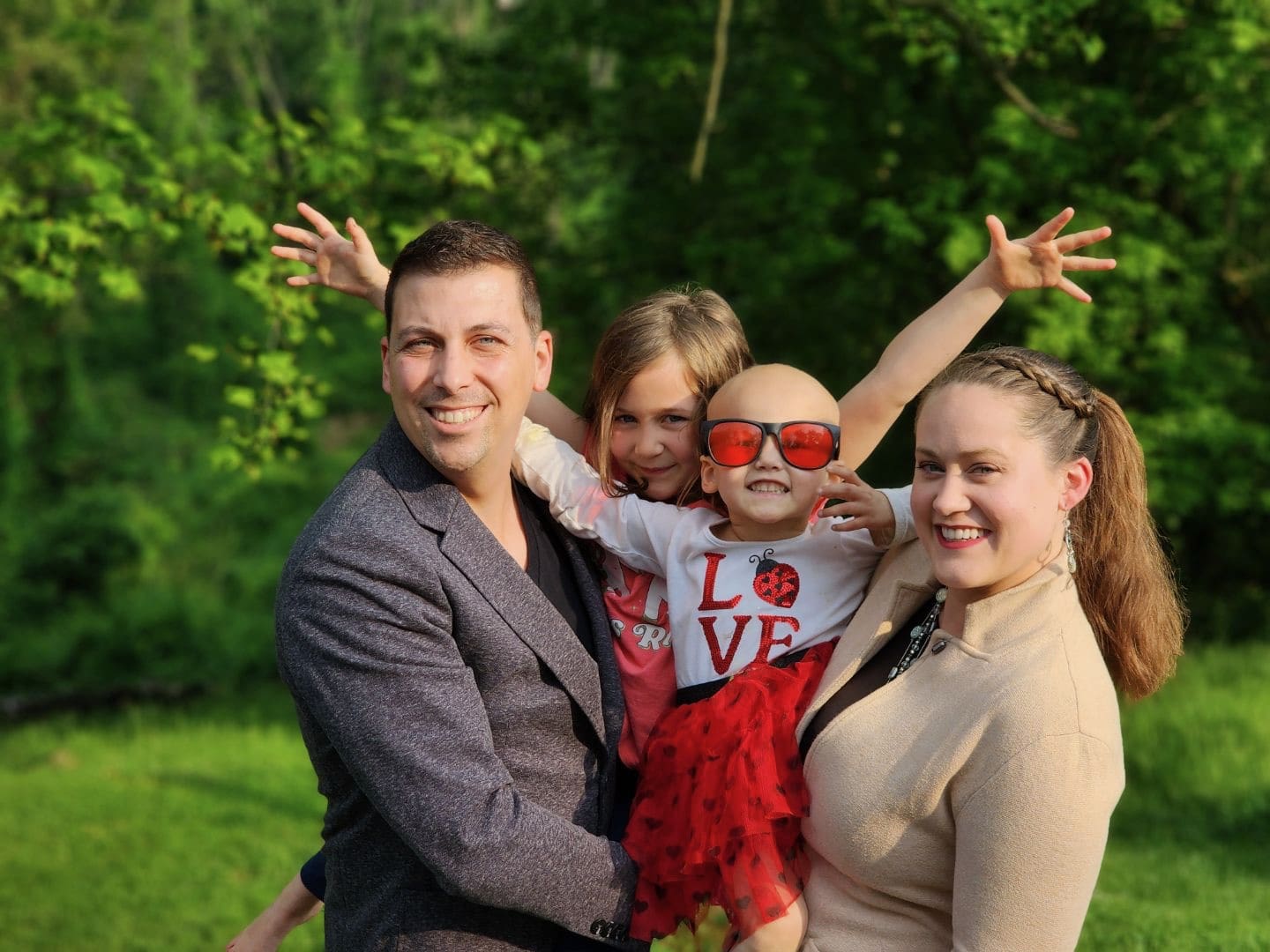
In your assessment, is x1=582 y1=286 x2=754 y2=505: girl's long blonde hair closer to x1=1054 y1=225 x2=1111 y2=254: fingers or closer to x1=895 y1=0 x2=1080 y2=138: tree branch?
x1=1054 y1=225 x2=1111 y2=254: fingers

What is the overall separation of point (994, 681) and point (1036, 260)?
1.00 meters

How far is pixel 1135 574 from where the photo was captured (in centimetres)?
254

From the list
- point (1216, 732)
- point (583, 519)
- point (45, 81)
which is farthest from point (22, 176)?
point (45, 81)

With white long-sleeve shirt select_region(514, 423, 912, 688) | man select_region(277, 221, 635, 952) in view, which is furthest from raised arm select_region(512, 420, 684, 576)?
man select_region(277, 221, 635, 952)

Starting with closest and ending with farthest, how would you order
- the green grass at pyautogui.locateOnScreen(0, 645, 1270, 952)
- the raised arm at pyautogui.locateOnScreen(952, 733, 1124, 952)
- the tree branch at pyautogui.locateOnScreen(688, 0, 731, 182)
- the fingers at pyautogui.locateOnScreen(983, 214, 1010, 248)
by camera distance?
the raised arm at pyautogui.locateOnScreen(952, 733, 1124, 952) → the fingers at pyautogui.locateOnScreen(983, 214, 1010, 248) → the green grass at pyautogui.locateOnScreen(0, 645, 1270, 952) → the tree branch at pyautogui.locateOnScreen(688, 0, 731, 182)

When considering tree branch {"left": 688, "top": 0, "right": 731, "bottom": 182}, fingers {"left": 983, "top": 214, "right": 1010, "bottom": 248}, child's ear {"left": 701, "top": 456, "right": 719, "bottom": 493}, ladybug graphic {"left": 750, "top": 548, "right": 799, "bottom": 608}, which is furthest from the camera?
tree branch {"left": 688, "top": 0, "right": 731, "bottom": 182}

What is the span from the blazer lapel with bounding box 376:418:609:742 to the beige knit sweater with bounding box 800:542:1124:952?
50cm

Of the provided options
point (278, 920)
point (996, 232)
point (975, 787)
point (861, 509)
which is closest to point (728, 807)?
point (975, 787)

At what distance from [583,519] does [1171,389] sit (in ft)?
24.1

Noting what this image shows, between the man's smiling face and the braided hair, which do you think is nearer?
the braided hair

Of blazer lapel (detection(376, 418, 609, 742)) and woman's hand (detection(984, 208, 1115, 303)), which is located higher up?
woman's hand (detection(984, 208, 1115, 303))

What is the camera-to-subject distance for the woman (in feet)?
7.32

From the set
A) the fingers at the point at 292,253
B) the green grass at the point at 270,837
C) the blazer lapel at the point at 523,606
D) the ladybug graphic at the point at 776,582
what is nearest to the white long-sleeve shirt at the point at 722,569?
the ladybug graphic at the point at 776,582

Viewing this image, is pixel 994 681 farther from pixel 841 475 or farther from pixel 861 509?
pixel 841 475
